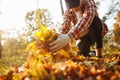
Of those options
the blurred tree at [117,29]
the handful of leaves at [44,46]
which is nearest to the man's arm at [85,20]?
the handful of leaves at [44,46]

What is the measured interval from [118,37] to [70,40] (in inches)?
1117

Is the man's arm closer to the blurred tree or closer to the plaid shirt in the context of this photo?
the plaid shirt

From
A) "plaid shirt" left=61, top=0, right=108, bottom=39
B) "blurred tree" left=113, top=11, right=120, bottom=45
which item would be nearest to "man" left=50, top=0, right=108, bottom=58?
"plaid shirt" left=61, top=0, right=108, bottom=39

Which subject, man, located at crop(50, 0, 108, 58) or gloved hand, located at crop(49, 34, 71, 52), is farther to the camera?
man, located at crop(50, 0, 108, 58)

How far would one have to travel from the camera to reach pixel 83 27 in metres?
3.58

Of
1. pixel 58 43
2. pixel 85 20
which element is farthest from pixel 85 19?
pixel 58 43

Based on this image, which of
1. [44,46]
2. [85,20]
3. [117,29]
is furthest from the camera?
[117,29]

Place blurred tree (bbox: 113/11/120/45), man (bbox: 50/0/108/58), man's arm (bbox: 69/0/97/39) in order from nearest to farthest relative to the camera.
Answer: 1. man (bbox: 50/0/108/58)
2. man's arm (bbox: 69/0/97/39)
3. blurred tree (bbox: 113/11/120/45)

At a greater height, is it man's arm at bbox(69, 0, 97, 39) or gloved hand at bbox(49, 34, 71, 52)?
man's arm at bbox(69, 0, 97, 39)

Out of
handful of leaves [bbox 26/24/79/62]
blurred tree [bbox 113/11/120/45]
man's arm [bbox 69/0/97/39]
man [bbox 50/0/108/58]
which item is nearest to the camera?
handful of leaves [bbox 26/24/79/62]

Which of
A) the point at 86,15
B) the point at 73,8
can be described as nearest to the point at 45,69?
the point at 86,15

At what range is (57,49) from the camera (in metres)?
3.02

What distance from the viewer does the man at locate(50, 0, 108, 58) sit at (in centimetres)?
318

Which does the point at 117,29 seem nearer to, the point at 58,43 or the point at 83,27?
the point at 83,27
